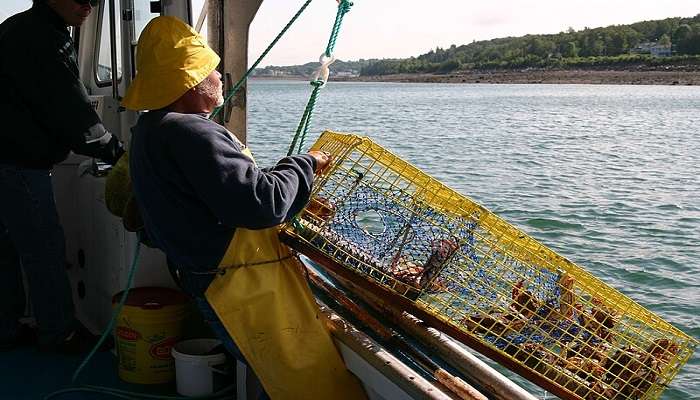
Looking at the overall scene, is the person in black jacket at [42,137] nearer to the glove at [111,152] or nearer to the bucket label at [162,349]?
the glove at [111,152]

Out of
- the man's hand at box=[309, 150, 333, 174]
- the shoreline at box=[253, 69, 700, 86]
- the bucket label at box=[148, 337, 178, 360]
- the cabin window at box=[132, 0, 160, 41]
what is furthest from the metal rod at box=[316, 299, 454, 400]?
the shoreline at box=[253, 69, 700, 86]

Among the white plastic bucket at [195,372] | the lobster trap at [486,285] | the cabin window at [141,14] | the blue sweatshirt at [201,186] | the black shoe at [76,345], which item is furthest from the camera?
the cabin window at [141,14]

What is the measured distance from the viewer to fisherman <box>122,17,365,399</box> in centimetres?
255

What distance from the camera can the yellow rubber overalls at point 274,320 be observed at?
2.81 meters

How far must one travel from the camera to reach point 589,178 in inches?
728

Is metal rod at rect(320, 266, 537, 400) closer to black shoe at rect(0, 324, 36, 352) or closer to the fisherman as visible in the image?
the fisherman

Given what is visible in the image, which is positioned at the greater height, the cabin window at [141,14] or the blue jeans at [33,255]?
the cabin window at [141,14]

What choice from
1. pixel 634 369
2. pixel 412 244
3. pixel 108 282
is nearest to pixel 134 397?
pixel 108 282

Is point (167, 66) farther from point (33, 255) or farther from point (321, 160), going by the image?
point (33, 255)

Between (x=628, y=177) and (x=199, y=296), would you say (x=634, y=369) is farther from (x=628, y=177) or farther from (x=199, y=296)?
(x=628, y=177)

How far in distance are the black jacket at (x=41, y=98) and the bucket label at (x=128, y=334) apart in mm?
808

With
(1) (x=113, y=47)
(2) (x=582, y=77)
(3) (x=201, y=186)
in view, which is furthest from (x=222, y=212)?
(2) (x=582, y=77)

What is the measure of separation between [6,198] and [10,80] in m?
0.56

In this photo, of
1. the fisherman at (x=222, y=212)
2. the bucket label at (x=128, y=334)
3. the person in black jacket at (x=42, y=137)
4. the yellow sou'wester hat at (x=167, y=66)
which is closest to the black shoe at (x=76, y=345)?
the person in black jacket at (x=42, y=137)
